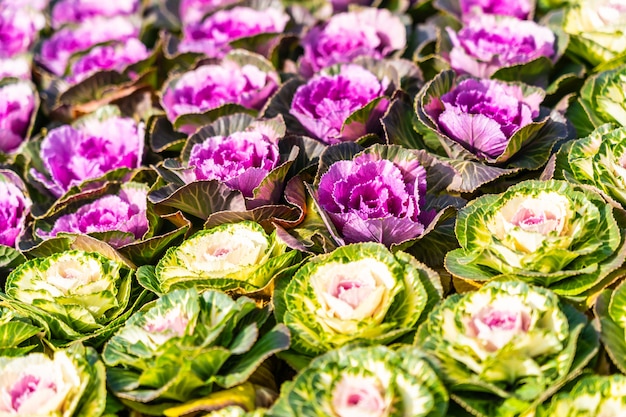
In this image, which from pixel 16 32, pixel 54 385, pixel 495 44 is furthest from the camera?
pixel 16 32

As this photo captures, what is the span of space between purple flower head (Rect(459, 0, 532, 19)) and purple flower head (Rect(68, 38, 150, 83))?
1.10 metres

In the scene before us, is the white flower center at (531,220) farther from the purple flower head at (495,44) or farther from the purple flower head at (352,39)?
the purple flower head at (352,39)

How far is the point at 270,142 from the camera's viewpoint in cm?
A: 176

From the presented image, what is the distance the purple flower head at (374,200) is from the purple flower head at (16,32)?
1735 mm

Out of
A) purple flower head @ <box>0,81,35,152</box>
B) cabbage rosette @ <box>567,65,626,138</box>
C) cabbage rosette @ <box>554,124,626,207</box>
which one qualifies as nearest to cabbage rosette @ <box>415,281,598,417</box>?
cabbage rosette @ <box>554,124,626,207</box>

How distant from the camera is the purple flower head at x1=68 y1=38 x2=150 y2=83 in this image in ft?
8.04

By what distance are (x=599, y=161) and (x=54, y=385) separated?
46.6 inches

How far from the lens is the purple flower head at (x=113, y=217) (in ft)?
5.55

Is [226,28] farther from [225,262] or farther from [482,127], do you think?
[225,262]

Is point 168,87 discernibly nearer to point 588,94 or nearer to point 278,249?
point 278,249

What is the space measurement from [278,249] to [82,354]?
456 mm

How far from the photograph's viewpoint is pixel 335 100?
191 centimetres

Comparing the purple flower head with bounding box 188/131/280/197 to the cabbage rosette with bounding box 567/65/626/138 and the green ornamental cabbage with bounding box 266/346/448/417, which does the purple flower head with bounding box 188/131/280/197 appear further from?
the cabbage rosette with bounding box 567/65/626/138

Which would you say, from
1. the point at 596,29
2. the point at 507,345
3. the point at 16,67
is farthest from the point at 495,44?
the point at 16,67
